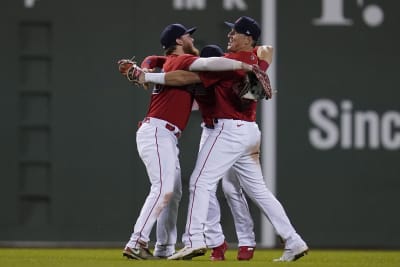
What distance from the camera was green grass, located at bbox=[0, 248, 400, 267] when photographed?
7.71m

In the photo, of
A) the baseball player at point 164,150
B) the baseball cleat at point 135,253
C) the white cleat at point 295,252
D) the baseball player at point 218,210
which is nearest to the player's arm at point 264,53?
the baseball player at point 218,210

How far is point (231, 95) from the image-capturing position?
8.16m

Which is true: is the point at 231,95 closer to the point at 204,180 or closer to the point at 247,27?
the point at 247,27

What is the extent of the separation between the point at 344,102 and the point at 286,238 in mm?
2881

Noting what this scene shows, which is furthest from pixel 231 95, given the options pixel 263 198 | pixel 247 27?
pixel 263 198

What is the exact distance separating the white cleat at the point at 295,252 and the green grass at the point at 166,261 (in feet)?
0.17

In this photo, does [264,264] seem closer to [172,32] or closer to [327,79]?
[172,32]

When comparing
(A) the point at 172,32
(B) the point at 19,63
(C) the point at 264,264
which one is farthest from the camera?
(B) the point at 19,63

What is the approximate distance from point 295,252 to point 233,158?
74 cm

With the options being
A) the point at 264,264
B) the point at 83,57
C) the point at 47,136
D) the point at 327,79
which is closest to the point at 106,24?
the point at 83,57

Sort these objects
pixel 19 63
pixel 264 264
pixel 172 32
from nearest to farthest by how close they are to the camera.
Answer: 1. pixel 264 264
2. pixel 172 32
3. pixel 19 63

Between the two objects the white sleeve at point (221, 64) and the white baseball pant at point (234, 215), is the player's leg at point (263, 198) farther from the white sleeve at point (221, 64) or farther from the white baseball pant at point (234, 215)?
the white sleeve at point (221, 64)

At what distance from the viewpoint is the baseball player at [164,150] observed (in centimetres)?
813

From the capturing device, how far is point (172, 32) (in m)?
8.40
